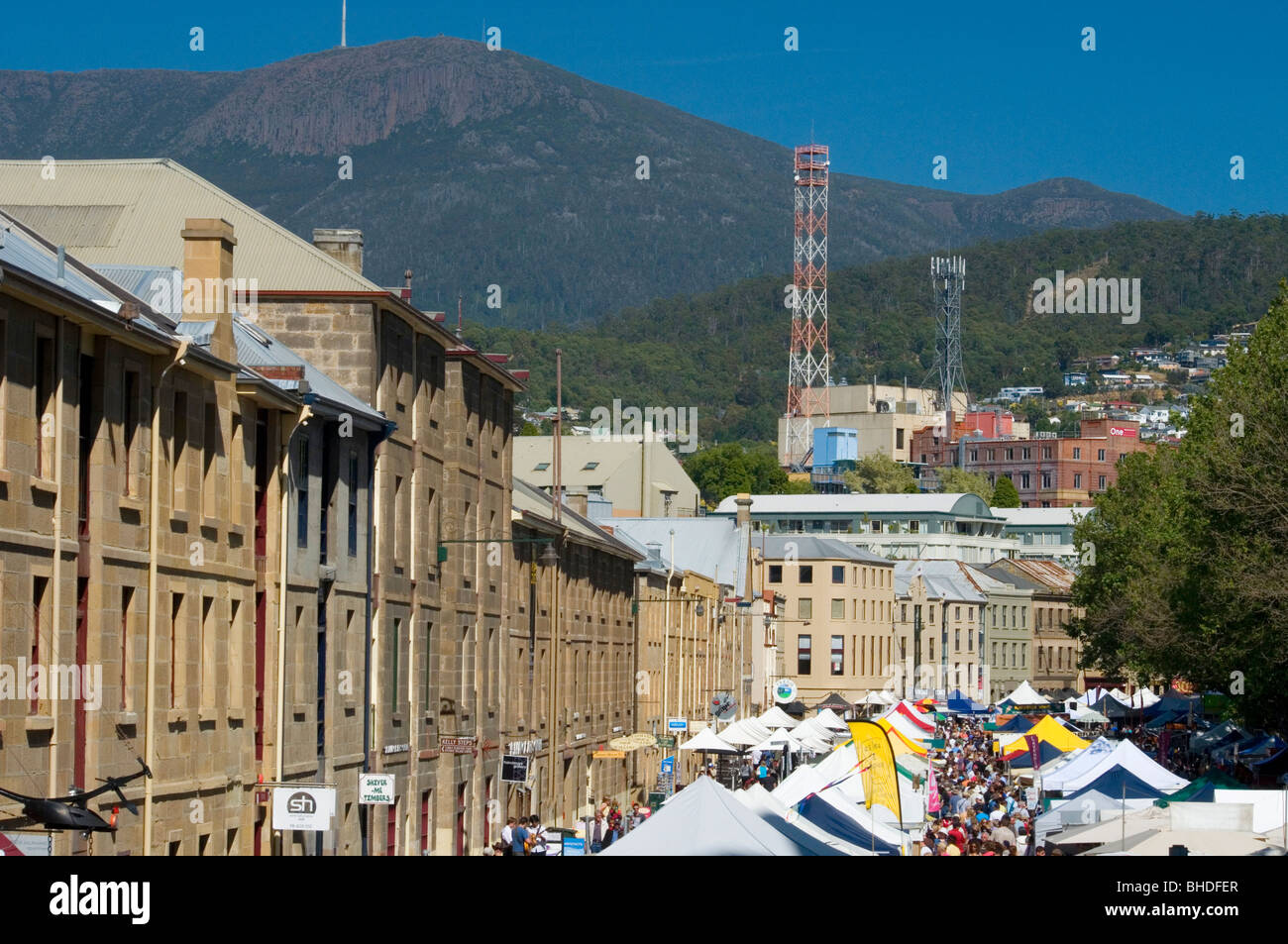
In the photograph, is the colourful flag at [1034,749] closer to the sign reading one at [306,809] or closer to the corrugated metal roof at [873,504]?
the sign reading one at [306,809]

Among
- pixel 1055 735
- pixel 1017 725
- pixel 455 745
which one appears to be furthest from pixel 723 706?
pixel 455 745

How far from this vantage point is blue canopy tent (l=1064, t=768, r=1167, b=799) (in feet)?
137

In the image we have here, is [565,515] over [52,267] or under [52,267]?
under

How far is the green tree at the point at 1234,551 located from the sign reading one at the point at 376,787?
22961 millimetres

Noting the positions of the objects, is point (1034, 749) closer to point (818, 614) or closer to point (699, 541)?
point (699, 541)

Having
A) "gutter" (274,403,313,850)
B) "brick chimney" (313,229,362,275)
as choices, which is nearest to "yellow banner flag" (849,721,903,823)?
"gutter" (274,403,313,850)

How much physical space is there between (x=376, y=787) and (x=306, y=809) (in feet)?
12.7

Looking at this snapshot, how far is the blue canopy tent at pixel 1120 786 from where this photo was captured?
1644 inches

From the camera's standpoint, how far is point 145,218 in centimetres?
3612

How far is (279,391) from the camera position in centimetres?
2798

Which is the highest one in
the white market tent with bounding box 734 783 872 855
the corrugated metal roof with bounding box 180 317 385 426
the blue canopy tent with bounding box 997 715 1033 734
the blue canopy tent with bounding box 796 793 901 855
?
the corrugated metal roof with bounding box 180 317 385 426

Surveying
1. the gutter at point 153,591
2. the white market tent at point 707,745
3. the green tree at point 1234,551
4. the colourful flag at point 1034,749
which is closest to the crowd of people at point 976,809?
the colourful flag at point 1034,749

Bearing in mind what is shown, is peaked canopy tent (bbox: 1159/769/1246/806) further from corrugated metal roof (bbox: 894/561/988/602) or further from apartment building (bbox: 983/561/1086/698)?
apartment building (bbox: 983/561/1086/698)

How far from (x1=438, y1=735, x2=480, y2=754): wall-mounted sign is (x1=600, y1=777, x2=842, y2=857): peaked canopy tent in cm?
1731
